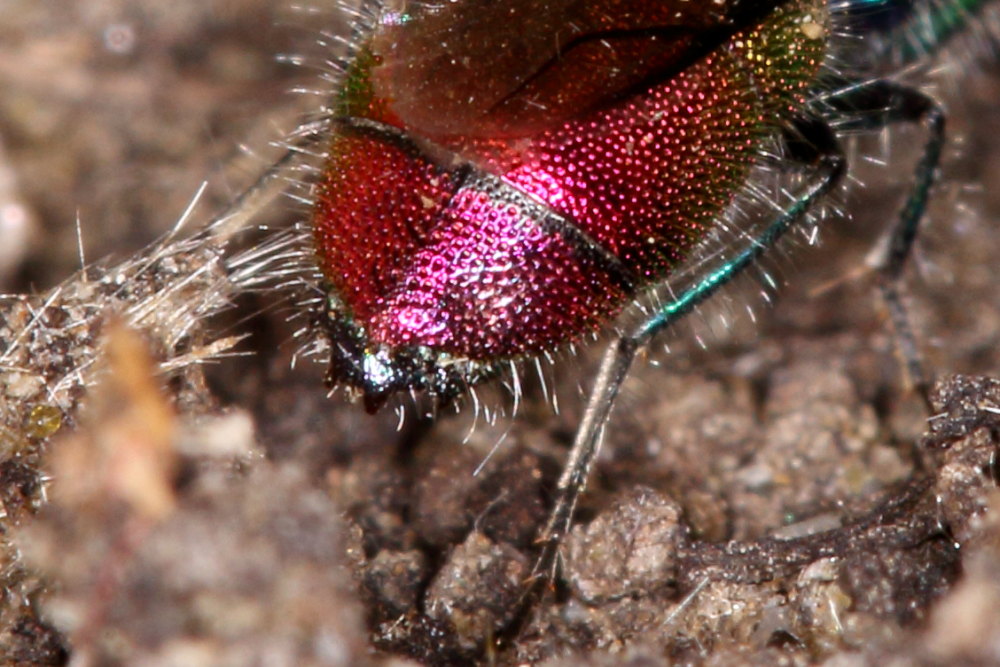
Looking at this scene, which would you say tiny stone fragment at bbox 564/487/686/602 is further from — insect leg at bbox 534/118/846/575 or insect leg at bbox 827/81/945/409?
insect leg at bbox 827/81/945/409

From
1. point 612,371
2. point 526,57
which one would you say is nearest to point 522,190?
point 526,57

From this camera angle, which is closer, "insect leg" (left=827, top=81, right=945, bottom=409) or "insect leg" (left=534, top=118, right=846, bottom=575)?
"insect leg" (left=534, top=118, right=846, bottom=575)

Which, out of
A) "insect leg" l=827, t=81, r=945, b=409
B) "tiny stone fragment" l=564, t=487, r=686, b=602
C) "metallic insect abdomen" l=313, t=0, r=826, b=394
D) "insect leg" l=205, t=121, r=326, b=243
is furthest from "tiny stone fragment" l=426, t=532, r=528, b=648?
"insect leg" l=827, t=81, r=945, b=409

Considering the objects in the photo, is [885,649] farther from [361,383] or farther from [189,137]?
[189,137]

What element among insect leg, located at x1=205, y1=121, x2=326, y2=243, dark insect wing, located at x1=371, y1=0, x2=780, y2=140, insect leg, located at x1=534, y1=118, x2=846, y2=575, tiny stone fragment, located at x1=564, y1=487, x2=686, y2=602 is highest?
dark insect wing, located at x1=371, y1=0, x2=780, y2=140

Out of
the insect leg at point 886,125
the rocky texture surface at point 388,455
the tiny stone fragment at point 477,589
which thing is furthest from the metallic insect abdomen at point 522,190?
the insect leg at point 886,125

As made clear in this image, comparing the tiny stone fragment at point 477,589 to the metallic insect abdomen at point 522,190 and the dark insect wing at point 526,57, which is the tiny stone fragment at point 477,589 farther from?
the dark insect wing at point 526,57

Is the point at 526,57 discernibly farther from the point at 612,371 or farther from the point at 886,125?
the point at 886,125

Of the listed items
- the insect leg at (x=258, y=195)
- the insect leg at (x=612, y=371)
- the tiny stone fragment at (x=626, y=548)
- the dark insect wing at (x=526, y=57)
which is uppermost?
the dark insect wing at (x=526, y=57)
